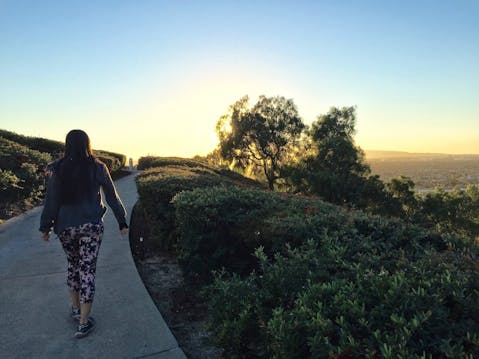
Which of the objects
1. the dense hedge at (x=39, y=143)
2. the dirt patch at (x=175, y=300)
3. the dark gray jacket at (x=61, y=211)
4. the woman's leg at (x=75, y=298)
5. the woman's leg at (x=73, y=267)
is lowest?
the dirt patch at (x=175, y=300)

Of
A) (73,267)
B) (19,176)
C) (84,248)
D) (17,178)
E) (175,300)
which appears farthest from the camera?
(19,176)

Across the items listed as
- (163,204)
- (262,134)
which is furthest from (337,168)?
(163,204)

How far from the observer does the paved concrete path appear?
11.3ft

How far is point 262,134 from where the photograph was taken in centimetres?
3200

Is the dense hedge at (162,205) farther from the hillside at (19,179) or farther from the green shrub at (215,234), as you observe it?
the hillside at (19,179)

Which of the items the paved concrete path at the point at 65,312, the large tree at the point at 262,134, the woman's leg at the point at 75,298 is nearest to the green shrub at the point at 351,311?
the paved concrete path at the point at 65,312

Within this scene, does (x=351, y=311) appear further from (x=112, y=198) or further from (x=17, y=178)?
(x=17, y=178)

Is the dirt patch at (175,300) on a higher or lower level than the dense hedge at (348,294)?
lower

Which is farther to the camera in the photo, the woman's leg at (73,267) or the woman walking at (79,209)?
the woman's leg at (73,267)

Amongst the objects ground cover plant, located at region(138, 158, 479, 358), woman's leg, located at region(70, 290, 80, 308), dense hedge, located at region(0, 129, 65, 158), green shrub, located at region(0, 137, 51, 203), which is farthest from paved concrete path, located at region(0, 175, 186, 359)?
dense hedge, located at region(0, 129, 65, 158)

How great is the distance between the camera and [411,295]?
2092mm

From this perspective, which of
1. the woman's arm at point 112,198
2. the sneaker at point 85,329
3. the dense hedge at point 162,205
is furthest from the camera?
the dense hedge at point 162,205

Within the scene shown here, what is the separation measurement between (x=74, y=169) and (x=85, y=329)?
1682 millimetres

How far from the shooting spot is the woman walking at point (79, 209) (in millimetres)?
3680
